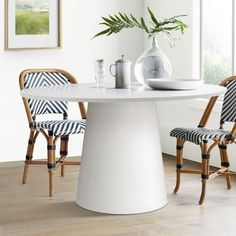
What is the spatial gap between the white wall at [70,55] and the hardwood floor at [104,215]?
0.76 meters

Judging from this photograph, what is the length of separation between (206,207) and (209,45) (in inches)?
73.2

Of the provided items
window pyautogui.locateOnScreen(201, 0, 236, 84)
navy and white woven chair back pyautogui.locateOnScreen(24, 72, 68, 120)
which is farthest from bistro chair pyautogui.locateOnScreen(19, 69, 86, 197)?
window pyautogui.locateOnScreen(201, 0, 236, 84)

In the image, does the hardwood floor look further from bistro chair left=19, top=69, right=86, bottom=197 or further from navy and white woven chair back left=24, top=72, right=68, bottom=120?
navy and white woven chair back left=24, top=72, right=68, bottom=120

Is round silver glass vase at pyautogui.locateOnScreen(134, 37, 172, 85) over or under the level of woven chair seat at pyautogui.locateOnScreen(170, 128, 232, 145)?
over

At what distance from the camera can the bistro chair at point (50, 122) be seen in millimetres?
4410

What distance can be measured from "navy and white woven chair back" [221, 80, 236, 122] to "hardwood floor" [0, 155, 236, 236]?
54 cm

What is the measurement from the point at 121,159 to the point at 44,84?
1.27 m

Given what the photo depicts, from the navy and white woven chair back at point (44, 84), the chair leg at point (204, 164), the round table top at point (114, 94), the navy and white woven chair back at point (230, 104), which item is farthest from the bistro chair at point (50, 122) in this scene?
the navy and white woven chair back at point (230, 104)

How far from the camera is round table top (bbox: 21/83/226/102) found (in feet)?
11.7

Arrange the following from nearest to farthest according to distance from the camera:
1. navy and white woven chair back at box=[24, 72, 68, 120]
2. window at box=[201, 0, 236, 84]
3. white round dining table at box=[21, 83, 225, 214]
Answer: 1. white round dining table at box=[21, 83, 225, 214]
2. navy and white woven chair back at box=[24, 72, 68, 120]
3. window at box=[201, 0, 236, 84]

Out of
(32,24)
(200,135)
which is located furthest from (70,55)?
(200,135)

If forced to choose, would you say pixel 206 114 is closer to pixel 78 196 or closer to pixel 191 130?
pixel 191 130

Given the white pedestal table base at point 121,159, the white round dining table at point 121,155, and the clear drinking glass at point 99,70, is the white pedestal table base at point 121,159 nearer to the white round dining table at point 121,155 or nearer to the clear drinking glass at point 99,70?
the white round dining table at point 121,155

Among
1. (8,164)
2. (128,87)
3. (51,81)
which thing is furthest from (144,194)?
(8,164)
